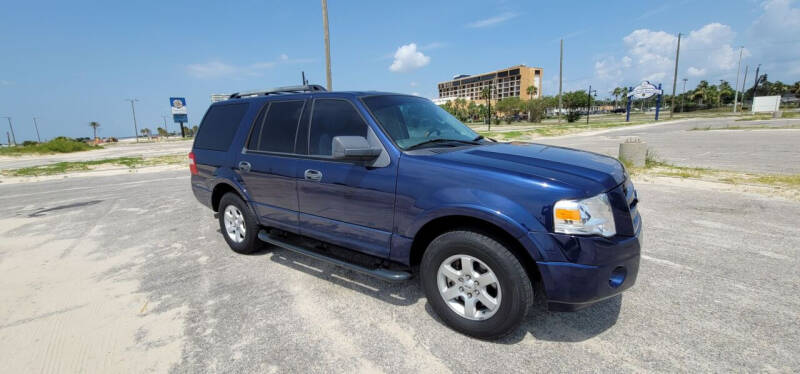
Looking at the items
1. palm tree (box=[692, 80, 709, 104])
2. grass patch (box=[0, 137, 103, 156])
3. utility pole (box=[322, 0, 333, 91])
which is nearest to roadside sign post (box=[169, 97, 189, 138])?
grass patch (box=[0, 137, 103, 156])

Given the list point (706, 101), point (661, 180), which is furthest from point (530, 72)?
point (661, 180)

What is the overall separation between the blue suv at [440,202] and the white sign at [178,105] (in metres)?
70.0

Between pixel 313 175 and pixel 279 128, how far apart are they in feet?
2.64

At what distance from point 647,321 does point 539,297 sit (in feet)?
2.55

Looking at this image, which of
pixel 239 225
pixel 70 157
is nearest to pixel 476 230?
pixel 239 225

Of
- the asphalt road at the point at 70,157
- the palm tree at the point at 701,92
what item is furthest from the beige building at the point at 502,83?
the asphalt road at the point at 70,157

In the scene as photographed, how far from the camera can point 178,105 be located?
62.4 meters

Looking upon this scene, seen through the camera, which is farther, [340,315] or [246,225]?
[246,225]

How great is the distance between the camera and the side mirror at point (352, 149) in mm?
2637

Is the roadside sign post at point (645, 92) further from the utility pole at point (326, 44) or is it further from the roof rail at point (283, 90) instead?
the roof rail at point (283, 90)

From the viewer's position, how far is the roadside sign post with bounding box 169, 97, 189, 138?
203 feet

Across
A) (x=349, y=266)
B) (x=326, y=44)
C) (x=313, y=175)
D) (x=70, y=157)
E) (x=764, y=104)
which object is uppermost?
(x=326, y=44)

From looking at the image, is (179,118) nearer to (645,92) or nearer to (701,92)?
(645,92)

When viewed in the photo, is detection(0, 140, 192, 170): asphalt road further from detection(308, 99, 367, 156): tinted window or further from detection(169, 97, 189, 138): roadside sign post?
detection(169, 97, 189, 138): roadside sign post
